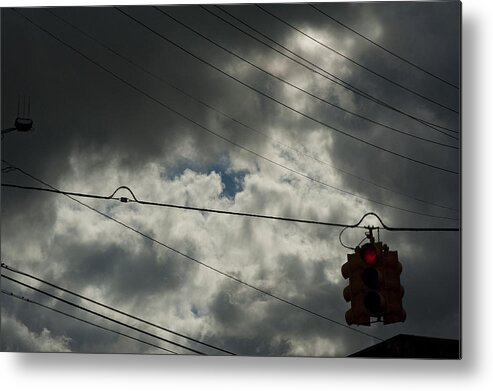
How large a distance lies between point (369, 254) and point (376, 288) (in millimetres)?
170

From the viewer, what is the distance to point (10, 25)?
5.11 m

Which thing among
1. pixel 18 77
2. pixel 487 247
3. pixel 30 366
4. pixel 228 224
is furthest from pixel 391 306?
pixel 18 77

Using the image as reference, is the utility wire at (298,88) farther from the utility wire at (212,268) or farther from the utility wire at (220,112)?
the utility wire at (212,268)

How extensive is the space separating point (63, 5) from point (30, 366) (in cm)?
189

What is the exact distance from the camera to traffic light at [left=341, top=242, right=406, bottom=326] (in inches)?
185

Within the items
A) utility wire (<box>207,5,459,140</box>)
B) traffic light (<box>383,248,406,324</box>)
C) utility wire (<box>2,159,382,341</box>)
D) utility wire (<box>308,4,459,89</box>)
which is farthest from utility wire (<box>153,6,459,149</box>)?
utility wire (<box>2,159,382,341</box>)

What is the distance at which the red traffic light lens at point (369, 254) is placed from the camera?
186 inches

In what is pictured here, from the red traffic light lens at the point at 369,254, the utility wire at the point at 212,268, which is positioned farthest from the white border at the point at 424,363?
the red traffic light lens at the point at 369,254

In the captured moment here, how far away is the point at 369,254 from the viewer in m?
4.74

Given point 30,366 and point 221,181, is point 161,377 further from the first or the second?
point 221,181

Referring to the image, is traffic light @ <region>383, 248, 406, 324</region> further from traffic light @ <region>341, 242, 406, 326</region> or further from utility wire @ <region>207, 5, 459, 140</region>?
utility wire @ <region>207, 5, 459, 140</region>

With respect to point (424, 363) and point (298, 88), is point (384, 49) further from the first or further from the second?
point (424, 363)

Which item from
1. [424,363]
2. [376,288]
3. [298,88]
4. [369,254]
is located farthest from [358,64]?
[424,363]

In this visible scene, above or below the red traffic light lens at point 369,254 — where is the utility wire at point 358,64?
above
